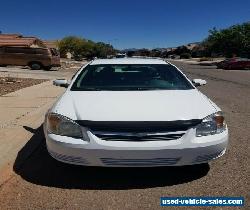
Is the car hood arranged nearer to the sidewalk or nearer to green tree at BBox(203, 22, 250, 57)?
the sidewalk

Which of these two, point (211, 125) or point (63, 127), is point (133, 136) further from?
point (211, 125)

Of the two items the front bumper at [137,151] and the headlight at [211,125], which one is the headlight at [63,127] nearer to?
the front bumper at [137,151]

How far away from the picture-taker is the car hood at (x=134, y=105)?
4.53 metres

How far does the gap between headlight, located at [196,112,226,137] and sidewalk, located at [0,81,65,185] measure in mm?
2408

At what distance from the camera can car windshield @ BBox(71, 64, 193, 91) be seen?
5.96 metres

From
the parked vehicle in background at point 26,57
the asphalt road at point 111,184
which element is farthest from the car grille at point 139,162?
the parked vehicle in background at point 26,57

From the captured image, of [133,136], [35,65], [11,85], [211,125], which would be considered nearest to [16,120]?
[133,136]

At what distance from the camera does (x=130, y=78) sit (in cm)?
630

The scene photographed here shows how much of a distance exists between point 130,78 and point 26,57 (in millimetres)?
28305

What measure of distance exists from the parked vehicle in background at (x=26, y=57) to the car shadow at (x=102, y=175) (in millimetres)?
28325

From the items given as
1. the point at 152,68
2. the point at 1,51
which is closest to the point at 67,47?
the point at 1,51

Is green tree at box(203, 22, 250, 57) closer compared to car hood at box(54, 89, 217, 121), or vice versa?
car hood at box(54, 89, 217, 121)

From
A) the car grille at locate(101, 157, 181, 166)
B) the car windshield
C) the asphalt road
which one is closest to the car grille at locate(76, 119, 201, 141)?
the car grille at locate(101, 157, 181, 166)

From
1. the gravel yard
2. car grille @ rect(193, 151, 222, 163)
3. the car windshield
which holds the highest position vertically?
the car windshield
